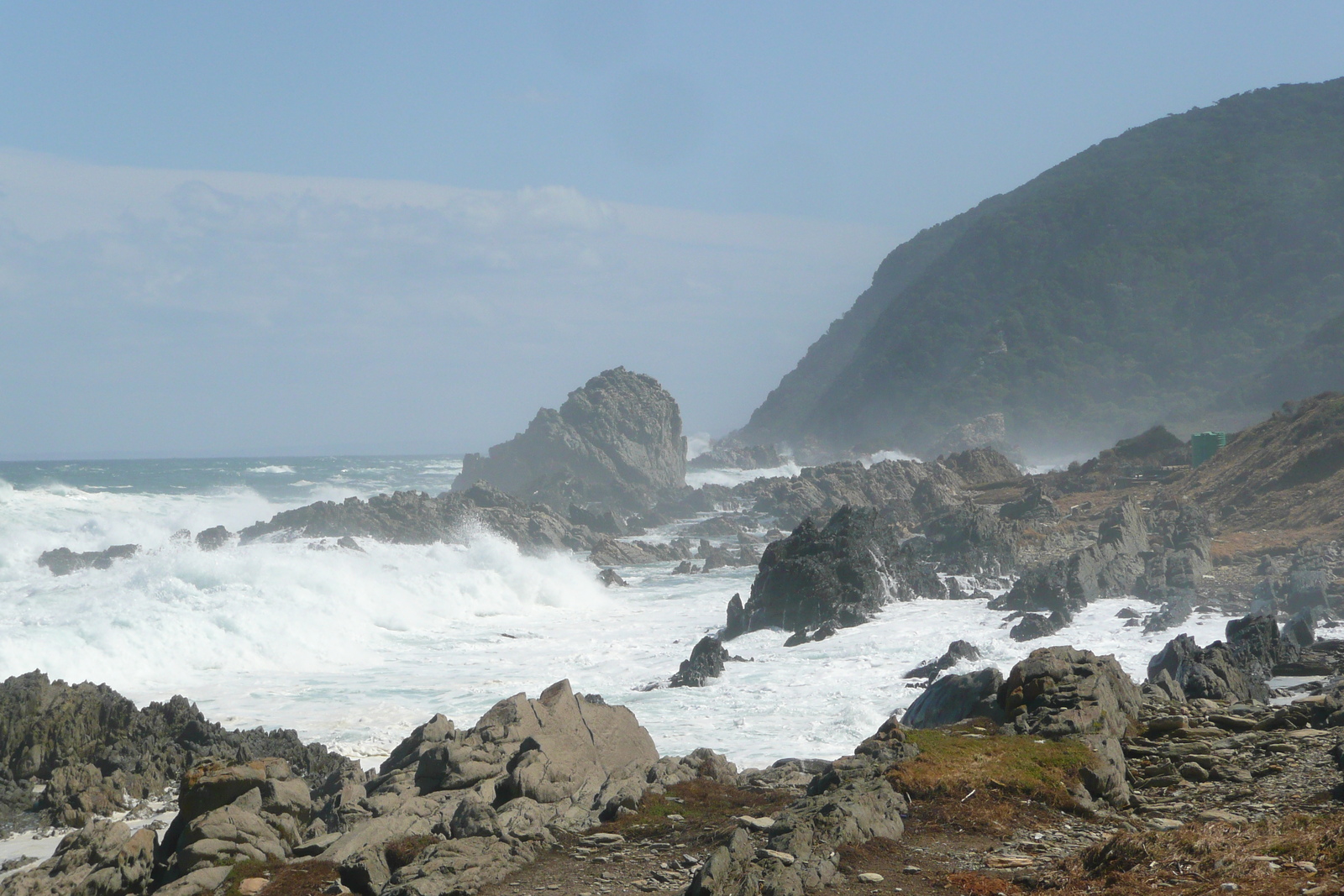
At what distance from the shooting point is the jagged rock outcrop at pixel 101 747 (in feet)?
44.1

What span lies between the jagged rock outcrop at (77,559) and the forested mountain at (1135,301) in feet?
237

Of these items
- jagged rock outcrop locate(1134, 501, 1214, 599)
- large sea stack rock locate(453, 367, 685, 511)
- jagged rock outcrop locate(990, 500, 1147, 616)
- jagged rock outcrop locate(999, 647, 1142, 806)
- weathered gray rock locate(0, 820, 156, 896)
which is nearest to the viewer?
weathered gray rock locate(0, 820, 156, 896)

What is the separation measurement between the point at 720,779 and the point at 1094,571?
18526 mm

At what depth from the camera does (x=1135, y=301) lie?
335 feet

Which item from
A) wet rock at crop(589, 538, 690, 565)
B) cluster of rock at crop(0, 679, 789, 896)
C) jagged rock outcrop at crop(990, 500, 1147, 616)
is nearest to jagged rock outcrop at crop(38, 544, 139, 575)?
wet rock at crop(589, 538, 690, 565)

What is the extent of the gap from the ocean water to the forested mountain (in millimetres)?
63583

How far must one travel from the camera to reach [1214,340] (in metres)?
94.4

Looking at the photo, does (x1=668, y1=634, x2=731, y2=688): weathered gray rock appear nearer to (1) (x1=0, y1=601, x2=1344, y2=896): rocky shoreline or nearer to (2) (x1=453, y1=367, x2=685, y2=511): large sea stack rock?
(1) (x1=0, y1=601, x2=1344, y2=896): rocky shoreline

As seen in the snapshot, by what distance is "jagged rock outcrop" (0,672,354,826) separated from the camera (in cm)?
1345

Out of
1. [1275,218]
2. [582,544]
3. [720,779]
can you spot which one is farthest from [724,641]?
[1275,218]

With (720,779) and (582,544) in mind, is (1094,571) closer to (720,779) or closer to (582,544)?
(720,779)

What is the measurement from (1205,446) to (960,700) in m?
36.7

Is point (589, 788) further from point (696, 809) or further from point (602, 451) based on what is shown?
point (602, 451)

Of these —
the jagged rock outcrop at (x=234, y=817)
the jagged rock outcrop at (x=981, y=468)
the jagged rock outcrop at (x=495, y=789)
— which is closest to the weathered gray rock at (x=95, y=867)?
the jagged rock outcrop at (x=234, y=817)
